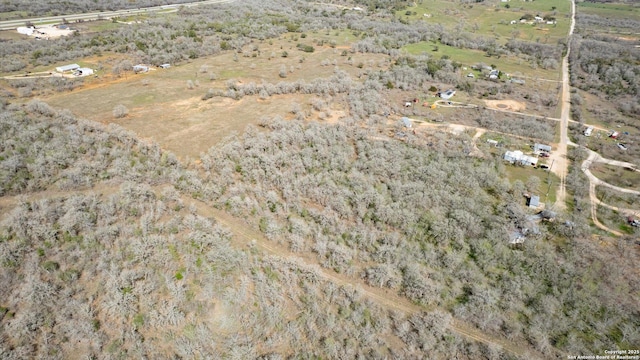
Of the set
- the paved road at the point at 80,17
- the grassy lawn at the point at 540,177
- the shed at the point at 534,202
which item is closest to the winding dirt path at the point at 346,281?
the shed at the point at 534,202

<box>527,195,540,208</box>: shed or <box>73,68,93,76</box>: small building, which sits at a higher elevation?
<box>73,68,93,76</box>: small building

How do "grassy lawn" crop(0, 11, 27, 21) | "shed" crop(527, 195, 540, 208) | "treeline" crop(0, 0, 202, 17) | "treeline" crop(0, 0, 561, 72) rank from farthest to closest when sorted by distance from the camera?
"treeline" crop(0, 0, 202, 17)
"grassy lawn" crop(0, 11, 27, 21)
"treeline" crop(0, 0, 561, 72)
"shed" crop(527, 195, 540, 208)

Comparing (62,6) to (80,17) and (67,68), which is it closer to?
(80,17)

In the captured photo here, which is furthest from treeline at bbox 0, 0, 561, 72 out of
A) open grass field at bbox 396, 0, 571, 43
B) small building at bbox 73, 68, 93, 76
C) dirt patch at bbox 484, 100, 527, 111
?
dirt patch at bbox 484, 100, 527, 111

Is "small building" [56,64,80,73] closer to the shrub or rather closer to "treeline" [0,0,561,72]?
"treeline" [0,0,561,72]

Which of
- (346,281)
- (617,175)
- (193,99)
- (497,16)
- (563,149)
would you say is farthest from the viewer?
(497,16)

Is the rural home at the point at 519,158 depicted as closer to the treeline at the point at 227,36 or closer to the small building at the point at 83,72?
the treeline at the point at 227,36

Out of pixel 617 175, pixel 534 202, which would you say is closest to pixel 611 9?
pixel 617 175
